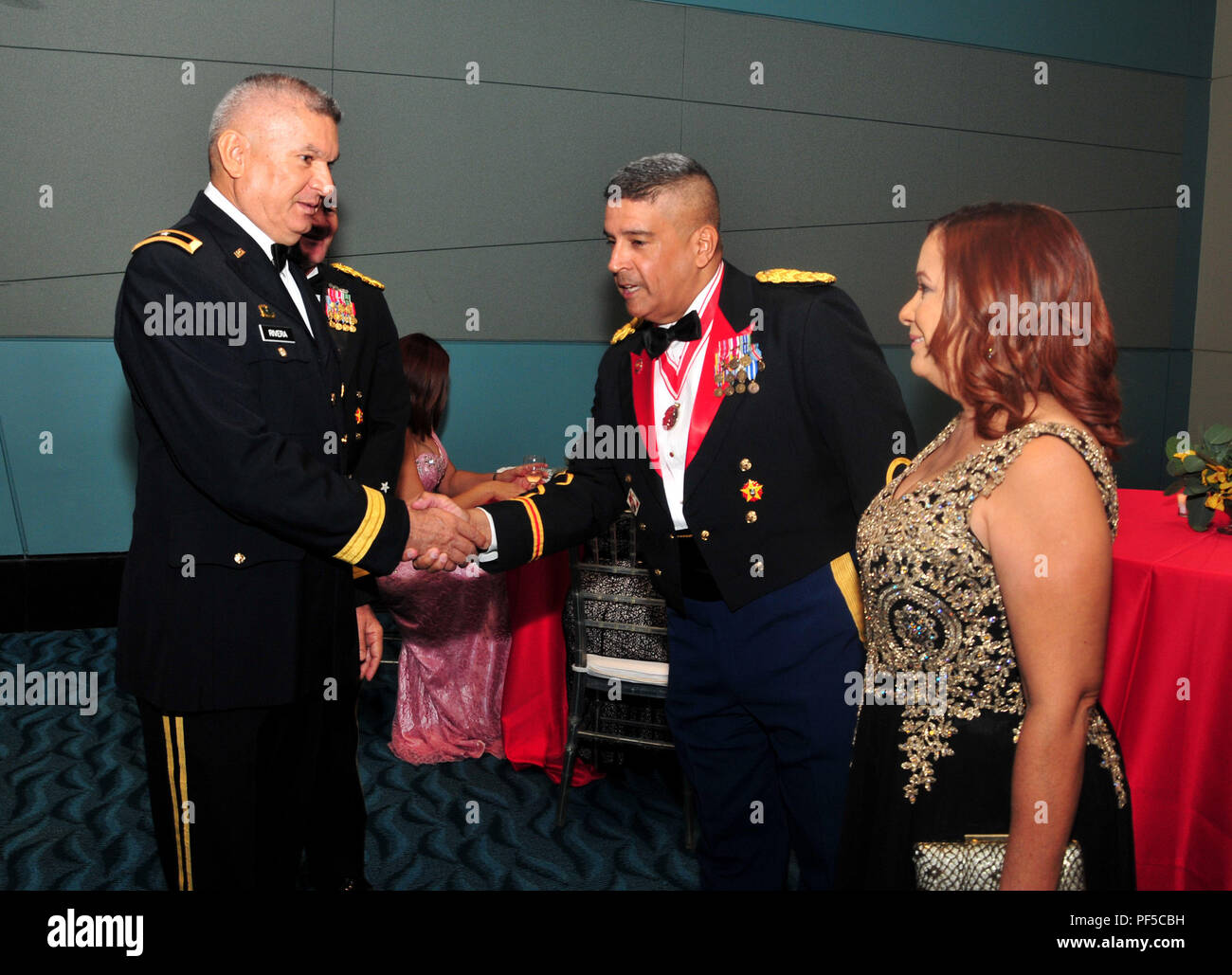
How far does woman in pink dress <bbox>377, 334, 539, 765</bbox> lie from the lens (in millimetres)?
3586

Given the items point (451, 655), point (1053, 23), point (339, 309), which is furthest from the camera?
point (1053, 23)

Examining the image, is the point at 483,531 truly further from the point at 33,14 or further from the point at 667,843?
the point at 33,14

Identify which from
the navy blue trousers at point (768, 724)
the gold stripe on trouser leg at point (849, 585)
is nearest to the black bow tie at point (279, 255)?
the navy blue trousers at point (768, 724)

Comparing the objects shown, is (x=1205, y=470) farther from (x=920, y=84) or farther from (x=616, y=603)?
(x=920, y=84)

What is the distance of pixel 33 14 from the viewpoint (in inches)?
170

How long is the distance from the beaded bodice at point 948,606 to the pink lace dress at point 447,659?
7.53ft

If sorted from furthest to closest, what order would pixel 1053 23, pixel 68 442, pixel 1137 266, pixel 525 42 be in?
1. pixel 1137 266
2. pixel 1053 23
3. pixel 525 42
4. pixel 68 442

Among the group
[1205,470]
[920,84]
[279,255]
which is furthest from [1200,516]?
[920,84]

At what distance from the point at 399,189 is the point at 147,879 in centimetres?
321

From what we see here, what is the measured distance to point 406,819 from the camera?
10.1 ft

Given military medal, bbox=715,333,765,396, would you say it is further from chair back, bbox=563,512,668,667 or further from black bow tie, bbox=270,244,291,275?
chair back, bbox=563,512,668,667

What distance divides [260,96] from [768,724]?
1.50 metres

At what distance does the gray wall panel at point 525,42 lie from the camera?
476 centimetres

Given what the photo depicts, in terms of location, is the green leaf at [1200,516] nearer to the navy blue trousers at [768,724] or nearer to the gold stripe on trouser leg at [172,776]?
the navy blue trousers at [768,724]
